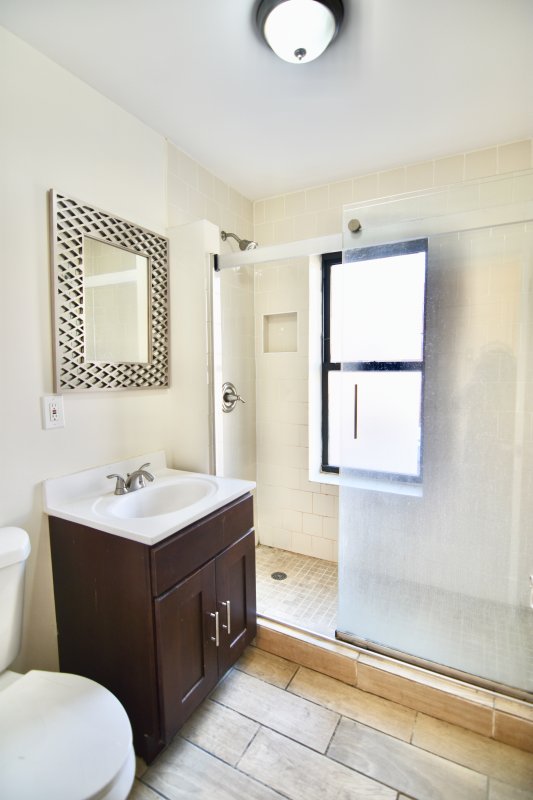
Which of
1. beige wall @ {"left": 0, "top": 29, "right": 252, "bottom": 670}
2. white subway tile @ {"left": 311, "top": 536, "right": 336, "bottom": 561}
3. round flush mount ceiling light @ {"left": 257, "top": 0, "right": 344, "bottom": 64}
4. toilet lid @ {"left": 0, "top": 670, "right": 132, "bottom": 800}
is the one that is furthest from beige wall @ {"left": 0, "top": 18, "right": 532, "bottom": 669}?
white subway tile @ {"left": 311, "top": 536, "right": 336, "bottom": 561}

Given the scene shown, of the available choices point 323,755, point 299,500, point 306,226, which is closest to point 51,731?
point 323,755

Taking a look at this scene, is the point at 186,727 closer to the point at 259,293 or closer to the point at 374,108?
the point at 259,293

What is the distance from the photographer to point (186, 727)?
1.34 m

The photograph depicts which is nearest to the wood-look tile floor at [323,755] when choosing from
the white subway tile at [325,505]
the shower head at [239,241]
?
the white subway tile at [325,505]

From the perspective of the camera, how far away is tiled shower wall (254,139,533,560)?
7.72 ft

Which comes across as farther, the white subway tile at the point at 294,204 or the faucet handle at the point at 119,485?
the white subway tile at the point at 294,204

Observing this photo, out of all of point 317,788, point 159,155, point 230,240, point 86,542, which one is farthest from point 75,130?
point 317,788

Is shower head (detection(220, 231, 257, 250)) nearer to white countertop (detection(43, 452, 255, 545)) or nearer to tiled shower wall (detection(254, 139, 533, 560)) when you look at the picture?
tiled shower wall (detection(254, 139, 533, 560))

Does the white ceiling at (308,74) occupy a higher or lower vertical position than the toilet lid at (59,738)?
higher

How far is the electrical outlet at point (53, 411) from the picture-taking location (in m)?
1.37

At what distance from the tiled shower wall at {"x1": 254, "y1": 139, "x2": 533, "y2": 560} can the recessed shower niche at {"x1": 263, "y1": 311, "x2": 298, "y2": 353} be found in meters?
0.03

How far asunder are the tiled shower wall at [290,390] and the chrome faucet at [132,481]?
113cm

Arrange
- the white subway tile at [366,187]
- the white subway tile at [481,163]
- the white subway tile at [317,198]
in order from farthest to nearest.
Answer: the white subway tile at [317,198]
the white subway tile at [366,187]
the white subway tile at [481,163]

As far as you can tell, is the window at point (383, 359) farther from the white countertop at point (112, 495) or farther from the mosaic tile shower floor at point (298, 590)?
the mosaic tile shower floor at point (298, 590)
